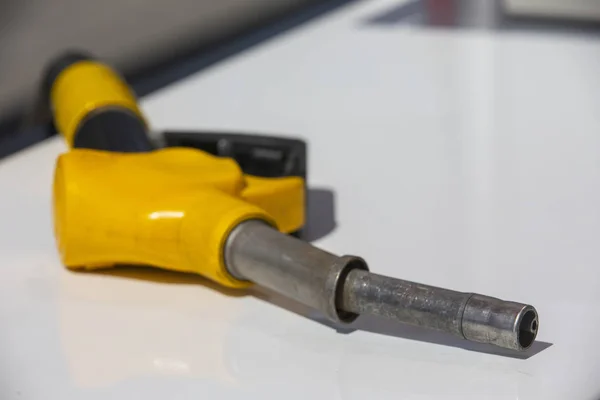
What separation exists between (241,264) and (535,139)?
0.26m

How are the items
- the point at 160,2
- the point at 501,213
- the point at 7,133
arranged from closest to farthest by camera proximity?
the point at 501,213, the point at 7,133, the point at 160,2

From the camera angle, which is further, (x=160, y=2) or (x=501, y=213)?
(x=160, y=2)

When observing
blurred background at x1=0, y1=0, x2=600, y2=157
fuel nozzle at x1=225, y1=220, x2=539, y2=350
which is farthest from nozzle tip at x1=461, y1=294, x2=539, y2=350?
blurred background at x1=0, y1=0, x2=600, y2=157

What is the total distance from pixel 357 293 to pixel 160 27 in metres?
0.46

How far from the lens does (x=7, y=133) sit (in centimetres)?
65

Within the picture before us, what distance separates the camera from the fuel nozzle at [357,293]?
1.17 ft

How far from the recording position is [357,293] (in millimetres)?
380

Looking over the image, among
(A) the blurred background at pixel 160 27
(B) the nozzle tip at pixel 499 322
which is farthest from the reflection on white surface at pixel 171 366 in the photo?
(A) the blurred background at pixel 160 27

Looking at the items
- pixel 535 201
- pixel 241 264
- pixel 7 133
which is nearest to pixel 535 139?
pixel 535 201

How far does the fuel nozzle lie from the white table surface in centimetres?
2

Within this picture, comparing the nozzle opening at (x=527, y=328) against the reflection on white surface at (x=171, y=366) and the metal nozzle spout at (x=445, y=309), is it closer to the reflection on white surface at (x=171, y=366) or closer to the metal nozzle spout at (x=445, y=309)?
the metal nozzle spout at (x=445, y=309)

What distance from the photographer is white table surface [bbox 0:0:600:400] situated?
376mm

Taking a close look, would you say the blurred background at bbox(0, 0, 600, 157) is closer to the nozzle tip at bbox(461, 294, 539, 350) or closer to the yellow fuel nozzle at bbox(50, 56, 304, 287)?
the yellow fuel nozzle at bbox(50, 56, 304, 287)

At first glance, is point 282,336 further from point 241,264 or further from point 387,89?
point 387,89
